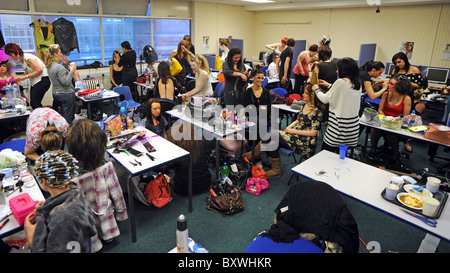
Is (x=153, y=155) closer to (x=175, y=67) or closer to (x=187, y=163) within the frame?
(x=187, y=163)

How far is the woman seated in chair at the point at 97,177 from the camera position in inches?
87.7

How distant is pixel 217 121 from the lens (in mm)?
3533

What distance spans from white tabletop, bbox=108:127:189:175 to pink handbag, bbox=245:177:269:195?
107 cm

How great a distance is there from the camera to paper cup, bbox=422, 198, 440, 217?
1941mm

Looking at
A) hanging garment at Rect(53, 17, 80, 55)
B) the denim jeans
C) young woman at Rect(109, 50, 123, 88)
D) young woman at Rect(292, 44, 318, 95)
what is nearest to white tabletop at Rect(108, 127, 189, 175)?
the denim jeans

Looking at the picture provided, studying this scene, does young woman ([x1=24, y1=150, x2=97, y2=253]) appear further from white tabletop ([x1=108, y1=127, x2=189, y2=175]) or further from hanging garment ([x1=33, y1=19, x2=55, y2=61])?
hanging garment ([x1=33, y1=19, x2=55, y2=61])

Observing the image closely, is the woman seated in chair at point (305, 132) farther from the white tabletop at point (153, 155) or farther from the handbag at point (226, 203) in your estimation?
the white tabletop at point (153, 155)

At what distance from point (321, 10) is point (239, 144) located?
6.94 m

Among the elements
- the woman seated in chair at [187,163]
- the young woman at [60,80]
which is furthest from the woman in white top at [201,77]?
the young woman at [60,80]

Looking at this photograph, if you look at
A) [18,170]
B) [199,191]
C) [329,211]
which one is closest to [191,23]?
[199,191]

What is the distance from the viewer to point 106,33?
25.4ft

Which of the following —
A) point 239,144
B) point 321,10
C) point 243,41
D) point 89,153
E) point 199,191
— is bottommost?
point 199,191

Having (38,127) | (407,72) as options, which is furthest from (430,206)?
(407,72)
